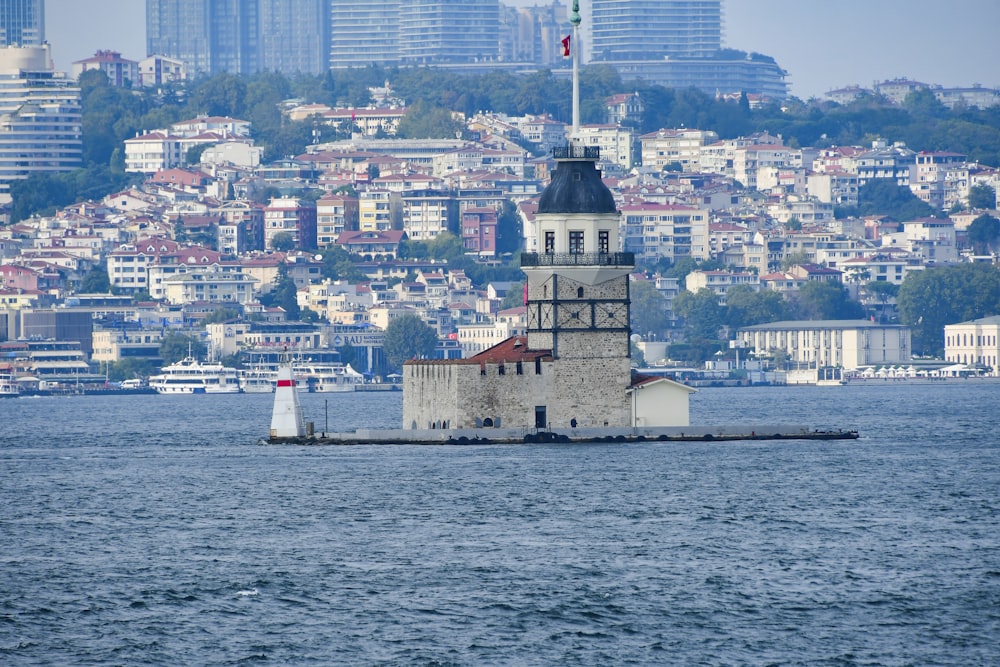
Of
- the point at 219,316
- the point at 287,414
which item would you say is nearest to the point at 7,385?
the point at 219,316

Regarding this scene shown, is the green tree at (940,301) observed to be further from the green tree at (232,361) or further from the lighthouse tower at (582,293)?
the lighthouse tower at (582,293)

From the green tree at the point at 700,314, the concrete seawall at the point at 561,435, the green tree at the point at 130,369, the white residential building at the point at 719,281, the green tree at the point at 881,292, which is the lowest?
the green tree at the point at 130,369

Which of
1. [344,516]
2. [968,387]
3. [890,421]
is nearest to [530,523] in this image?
[344,516]

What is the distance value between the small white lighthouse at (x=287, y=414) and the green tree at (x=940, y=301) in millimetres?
114928

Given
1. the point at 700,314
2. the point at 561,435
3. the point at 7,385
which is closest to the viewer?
the point at 561,435

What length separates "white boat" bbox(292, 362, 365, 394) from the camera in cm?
16175

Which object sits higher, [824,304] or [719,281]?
[719,281]

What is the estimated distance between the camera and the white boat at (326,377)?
16175 centimetres

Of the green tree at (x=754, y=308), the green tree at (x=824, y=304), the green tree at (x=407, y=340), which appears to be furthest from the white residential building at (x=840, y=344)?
the green tree at (x=407, y=340)

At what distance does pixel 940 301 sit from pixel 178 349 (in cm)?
5028

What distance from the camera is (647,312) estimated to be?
18175 centimetres

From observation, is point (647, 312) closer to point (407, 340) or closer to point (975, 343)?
point (407, 340)

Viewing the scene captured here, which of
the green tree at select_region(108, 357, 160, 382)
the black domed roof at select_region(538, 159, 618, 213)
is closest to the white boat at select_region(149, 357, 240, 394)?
the green tree at select_region(108, 357, 160, 382)

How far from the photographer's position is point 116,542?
152 ft
